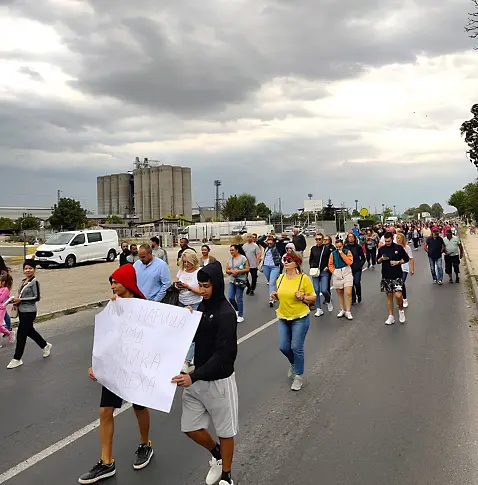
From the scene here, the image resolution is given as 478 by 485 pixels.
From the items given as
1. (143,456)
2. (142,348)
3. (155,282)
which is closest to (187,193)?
(155,282)

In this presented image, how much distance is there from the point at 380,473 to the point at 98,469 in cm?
220

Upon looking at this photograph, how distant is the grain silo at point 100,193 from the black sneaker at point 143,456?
532ft

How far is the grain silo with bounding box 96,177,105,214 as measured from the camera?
524 feet

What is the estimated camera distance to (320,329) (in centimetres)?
908

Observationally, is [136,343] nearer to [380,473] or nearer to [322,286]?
[380,473]

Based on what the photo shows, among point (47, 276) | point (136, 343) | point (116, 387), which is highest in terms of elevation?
point (136, 343)

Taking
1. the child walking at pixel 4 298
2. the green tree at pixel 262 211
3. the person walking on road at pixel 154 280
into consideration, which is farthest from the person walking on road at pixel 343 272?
the green tree at pixel 262 211

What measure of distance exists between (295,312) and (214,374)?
97.3 inches

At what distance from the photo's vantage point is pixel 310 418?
4.91m

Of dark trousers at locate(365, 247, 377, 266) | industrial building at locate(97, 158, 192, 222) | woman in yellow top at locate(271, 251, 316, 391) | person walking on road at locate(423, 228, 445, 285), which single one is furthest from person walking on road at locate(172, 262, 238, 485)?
industrial building at locate(97, 158, 192, 222)

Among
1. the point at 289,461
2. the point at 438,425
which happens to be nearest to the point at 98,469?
the point at 289,461

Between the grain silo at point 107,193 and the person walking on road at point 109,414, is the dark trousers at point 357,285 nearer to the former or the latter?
the person walking on road at point 109,414

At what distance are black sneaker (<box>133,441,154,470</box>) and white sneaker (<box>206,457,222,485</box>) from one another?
61 cm

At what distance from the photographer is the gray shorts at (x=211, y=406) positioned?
341cm
